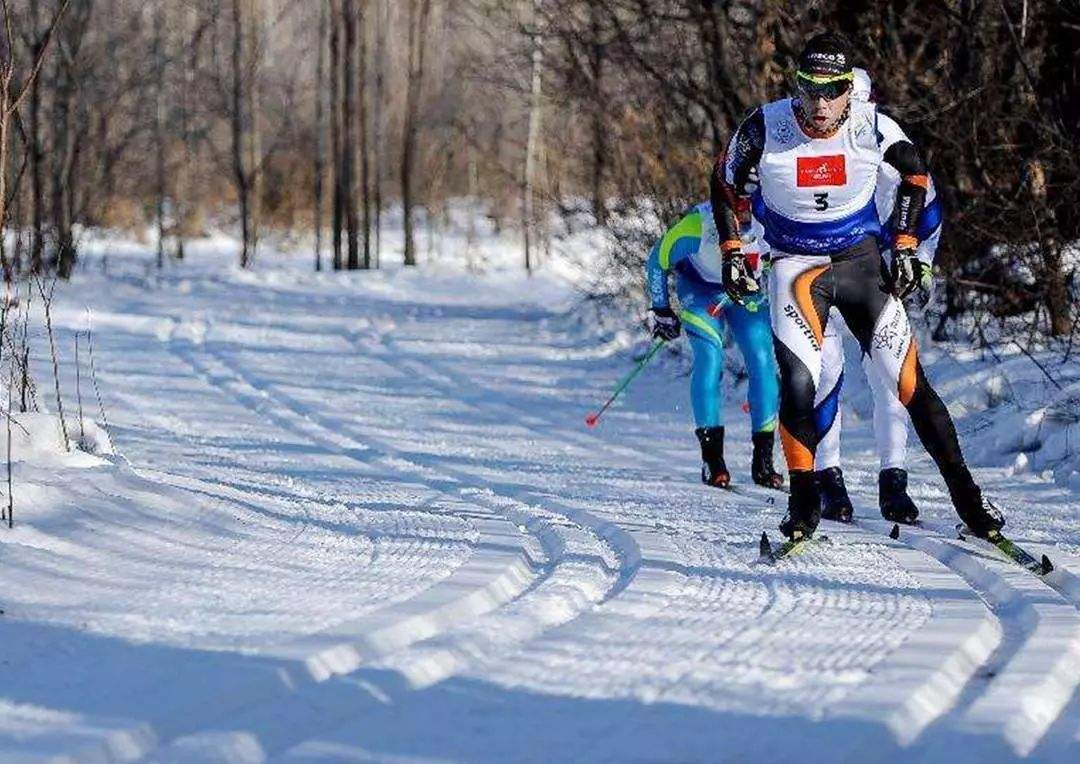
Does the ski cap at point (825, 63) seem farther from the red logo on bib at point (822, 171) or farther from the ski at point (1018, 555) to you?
the ski at point (1018, 555)

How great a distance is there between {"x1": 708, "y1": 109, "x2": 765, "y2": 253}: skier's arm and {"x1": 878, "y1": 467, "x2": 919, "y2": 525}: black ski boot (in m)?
1.32

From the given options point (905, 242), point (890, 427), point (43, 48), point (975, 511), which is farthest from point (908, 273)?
point (43, 48)

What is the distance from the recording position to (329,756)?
334 centimetres

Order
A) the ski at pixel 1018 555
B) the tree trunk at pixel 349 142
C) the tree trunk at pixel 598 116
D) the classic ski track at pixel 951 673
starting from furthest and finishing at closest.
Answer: the tree trunk at pixel 349 142 < the tree trunk at pixel 598 116 < the ski at pixel 1018 555 < the classic ski track at pixel 951 673

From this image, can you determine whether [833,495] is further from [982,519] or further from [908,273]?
[908,273]

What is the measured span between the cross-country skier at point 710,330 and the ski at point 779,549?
210cm

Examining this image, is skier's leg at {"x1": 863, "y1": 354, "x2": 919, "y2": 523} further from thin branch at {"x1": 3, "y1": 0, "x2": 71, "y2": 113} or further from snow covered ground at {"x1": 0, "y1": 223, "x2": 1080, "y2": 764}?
thin branch at {"x1": 3, "y1": 0, "x2": 71, "y2": 113}

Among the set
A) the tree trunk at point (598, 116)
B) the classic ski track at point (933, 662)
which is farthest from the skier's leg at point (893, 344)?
the tree trunk at point (598, 116)

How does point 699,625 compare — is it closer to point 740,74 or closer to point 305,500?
point 305,500

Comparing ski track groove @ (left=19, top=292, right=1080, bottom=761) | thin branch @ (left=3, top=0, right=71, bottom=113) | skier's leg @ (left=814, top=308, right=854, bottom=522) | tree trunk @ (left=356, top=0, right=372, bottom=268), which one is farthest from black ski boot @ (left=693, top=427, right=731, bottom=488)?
tree trunk @ (left=356, top=0, right=372, bottom=268)

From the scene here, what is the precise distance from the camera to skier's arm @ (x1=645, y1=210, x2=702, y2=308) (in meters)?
8.38

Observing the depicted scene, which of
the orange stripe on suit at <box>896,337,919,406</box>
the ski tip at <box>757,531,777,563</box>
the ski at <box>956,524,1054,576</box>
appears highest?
the orange stripe on suit at <box>896,337,919,406</box>

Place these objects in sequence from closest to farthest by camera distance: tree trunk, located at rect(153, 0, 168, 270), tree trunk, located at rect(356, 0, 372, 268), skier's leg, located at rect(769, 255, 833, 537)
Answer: skier's leg, located at rect(769, 255, 833, 537) < tree trunk, located at rect(153, 0, 168, 270) < tree trunk, located at rect(356, 0, 372, 268)

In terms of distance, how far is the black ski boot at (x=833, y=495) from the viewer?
7.05 metres
